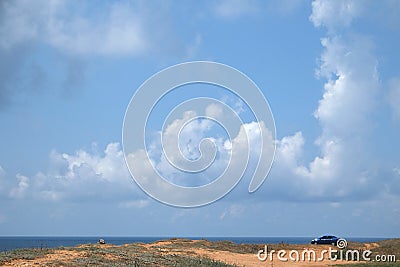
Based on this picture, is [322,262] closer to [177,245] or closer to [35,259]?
[177,245]

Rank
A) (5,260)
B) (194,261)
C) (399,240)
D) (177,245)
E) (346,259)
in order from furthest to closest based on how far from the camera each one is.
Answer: (399,240) → (177,245) → (346,259) → (194,261) → (5,260)

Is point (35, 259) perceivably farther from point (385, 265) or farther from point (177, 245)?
point (385, 265)

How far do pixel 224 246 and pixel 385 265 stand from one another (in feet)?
59.6

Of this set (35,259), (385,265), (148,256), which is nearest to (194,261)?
(148,256)

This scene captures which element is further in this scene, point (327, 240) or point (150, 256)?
point (327, 240)

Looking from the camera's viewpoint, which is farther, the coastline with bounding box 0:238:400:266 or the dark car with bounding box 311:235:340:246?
the dark car with bounding box 311:235:340:246

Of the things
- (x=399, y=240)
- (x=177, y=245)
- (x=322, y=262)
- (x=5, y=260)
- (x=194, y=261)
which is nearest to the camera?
(x=5, y=260)

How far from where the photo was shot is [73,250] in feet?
130

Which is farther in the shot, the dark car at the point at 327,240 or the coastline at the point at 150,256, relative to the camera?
the dark car at the point at 327,240

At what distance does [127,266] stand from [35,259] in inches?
220

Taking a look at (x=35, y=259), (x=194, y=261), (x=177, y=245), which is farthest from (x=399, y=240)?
(x=35, y=259)

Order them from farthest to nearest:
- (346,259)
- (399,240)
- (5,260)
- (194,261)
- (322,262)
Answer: (399,240)
(346,259)
(322,262)
(194,261)
(5,260)

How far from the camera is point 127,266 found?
110ft

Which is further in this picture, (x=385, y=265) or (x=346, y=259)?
(x=346, y=259)
